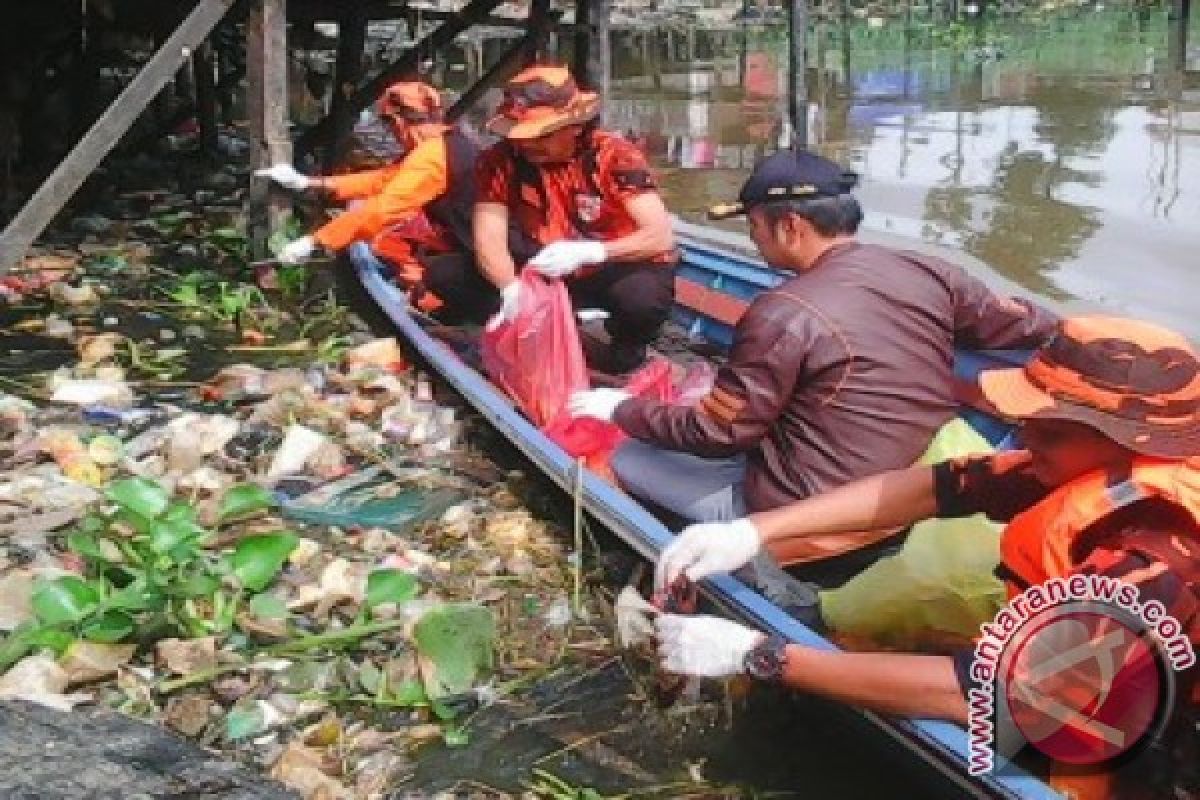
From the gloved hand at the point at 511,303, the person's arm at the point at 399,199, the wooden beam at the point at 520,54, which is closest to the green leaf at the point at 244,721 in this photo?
the gloved hand at the point at 511,303

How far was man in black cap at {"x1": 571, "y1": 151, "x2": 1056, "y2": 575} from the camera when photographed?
3043 millimetres

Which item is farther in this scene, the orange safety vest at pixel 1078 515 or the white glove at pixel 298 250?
the white glove at pixel 298 250

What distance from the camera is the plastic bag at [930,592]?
263cm

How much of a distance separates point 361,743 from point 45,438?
2159mm

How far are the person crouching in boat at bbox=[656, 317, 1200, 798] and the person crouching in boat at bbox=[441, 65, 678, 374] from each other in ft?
8.63

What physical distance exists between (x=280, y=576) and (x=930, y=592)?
6.81ft

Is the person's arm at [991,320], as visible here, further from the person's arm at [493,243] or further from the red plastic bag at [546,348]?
the person's arm at [493,243]

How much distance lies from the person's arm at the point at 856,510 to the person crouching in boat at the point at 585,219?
1.96 metres

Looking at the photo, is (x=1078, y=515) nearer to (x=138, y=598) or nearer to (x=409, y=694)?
(x=409, y=694)

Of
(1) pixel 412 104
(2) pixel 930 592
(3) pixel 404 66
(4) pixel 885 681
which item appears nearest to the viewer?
(4) pixel 885 681

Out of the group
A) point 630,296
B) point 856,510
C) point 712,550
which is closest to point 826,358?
point 856,510

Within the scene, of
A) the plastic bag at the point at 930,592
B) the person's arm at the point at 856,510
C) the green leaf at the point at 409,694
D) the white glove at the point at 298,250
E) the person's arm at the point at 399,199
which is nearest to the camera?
the plastic bag at the point at 930,592

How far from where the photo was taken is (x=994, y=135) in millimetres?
15375

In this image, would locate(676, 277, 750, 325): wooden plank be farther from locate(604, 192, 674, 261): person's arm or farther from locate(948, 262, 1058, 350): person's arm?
locate(948, 262, 1058, 350): person's arm
